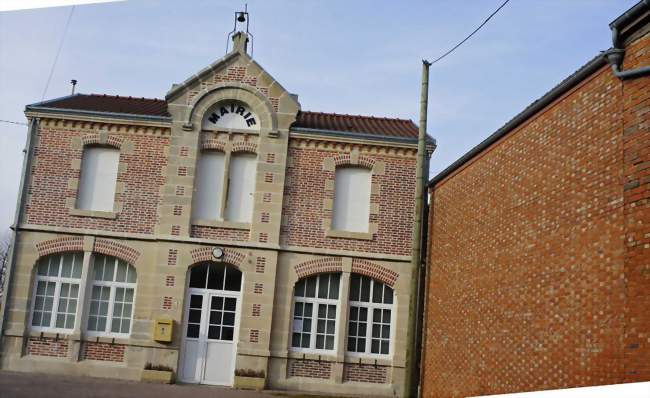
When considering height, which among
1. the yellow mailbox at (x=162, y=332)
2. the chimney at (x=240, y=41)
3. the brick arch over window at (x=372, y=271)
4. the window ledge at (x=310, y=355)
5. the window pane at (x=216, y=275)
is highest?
the chimney at (x=240, y=41)

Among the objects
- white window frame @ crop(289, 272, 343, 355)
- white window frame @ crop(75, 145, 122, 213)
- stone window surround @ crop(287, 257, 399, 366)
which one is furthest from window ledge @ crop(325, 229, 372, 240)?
white window frame @ crop(75, 145, 122, 213)

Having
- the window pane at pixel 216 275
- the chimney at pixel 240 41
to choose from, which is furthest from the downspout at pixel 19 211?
the chimney at pixel 240 41

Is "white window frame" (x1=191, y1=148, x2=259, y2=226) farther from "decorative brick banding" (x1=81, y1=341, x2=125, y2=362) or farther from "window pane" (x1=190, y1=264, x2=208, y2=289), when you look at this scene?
"decorative brick banding" (x1=81, y1=341, x2=125, y2=362)

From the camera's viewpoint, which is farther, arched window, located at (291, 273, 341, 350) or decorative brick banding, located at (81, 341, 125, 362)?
arched window, located at (291, 273, 341, 350)

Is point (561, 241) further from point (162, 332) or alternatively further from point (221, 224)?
point (162, 332)

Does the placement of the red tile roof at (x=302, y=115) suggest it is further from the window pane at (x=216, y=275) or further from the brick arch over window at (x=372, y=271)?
the window pane at (x=216, y=275)

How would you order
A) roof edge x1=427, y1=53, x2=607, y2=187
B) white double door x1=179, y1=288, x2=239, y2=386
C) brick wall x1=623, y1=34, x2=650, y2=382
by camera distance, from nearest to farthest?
1. brick wall x1=623, y1=34, x2=650, y2=382
2. roof edge x1=427, y1=53, x2=607, y2=187
3. white double door x1=179, y1=288, x2=239, y2=386

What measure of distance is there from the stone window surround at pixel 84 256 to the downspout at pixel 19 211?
488mm

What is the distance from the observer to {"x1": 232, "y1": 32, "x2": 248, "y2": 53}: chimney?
18625 mm

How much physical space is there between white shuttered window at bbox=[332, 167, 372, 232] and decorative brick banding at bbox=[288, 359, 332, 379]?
316 centimetres

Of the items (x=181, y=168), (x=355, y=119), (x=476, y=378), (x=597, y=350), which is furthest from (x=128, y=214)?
(x=597, y=350)

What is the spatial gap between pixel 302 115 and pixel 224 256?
14.7 feet

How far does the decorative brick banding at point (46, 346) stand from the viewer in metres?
17.4

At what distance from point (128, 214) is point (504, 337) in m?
9.55
